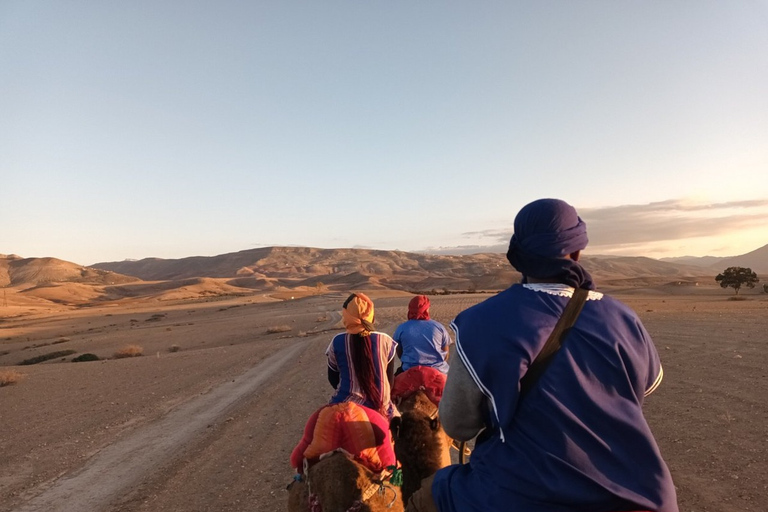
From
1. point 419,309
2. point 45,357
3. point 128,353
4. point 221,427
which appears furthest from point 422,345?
point 45,357

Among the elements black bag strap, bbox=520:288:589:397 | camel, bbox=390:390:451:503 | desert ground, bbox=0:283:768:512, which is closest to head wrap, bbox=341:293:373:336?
camel, bbox=390:390:451:503

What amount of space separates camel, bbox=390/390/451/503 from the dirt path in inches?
165

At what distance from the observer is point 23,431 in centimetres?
1002

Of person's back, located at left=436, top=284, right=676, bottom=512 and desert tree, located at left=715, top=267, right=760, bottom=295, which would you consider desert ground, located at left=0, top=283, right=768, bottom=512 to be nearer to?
person's back, located at left=436, top=284, right=676, bottom=512

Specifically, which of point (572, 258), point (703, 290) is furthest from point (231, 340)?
point (703, 290)

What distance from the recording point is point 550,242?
229 centimetres

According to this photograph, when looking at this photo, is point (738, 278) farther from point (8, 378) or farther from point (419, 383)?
point (8, 378)

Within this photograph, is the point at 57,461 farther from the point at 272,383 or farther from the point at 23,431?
the point at 272,383

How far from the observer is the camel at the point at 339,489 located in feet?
10.7

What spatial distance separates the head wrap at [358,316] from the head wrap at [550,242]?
2.39 m

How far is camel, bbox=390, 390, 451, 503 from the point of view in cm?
441

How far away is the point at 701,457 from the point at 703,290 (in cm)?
6112

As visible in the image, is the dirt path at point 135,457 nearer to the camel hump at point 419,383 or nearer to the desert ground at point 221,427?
the desert ground at point 221,427

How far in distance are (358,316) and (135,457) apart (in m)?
5.78
